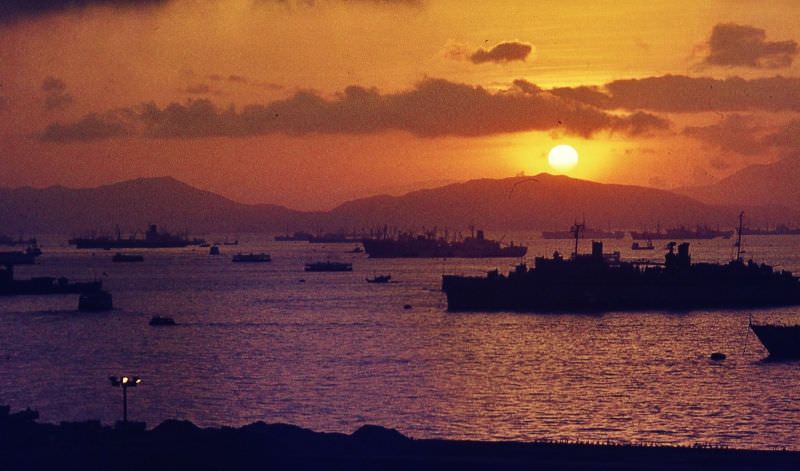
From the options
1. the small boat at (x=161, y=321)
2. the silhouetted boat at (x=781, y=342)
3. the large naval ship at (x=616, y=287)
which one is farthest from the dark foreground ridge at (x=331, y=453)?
the large naval ship at (x=616, y=287)

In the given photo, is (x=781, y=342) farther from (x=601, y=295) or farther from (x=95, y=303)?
(x=95, y=303)

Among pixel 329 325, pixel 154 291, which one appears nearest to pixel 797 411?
pixel 329 325

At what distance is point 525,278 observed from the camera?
94.6 m

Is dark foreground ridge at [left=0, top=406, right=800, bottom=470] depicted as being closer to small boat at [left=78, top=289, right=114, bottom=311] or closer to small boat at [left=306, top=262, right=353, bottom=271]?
small boat at [left=78, top=289, right=114, bottom=311]

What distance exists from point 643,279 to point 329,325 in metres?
32.3

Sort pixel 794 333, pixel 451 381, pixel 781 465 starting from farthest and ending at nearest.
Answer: pixel 794 333
pixel 451 381
pixel 781 465

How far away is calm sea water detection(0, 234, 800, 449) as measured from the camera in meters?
36.7

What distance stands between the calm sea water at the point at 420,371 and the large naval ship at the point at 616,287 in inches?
148

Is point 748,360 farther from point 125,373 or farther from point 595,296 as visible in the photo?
point 595,296

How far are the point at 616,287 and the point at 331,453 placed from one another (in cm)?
7343

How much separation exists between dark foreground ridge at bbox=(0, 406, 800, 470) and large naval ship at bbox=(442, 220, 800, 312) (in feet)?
214

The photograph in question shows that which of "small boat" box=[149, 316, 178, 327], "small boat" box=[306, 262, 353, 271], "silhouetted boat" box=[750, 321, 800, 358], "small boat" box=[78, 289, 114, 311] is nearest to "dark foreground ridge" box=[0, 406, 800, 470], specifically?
"silhouetted boat" box=[750, 321, 800, 358]

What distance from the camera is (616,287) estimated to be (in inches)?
3728

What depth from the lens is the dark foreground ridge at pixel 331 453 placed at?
22609mm
